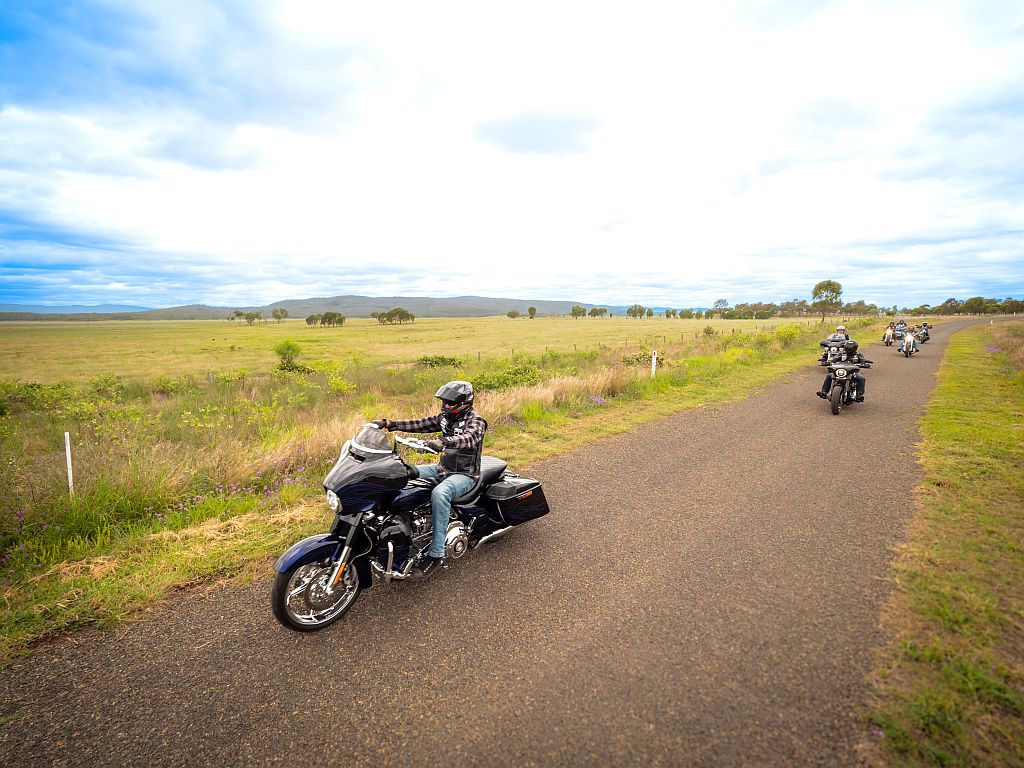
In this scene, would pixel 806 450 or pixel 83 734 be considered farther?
pixel 806 450

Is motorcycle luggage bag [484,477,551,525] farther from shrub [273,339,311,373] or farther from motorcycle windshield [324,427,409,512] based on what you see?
shrub [273,339,311,373]

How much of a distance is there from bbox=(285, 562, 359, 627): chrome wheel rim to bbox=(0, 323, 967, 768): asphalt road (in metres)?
0.16

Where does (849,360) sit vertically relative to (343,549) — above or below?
above

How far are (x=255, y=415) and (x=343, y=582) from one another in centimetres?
760

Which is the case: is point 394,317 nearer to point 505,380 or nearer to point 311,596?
point 505,380

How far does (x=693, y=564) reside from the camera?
4.56 metres

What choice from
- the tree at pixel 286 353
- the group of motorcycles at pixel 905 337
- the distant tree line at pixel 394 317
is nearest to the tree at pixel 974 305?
the group of motorcycles at pixel 905 337

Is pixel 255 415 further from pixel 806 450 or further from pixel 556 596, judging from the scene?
pixel 806 450

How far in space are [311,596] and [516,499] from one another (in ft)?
6.98

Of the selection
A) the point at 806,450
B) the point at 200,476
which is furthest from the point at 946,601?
the point at 200,476

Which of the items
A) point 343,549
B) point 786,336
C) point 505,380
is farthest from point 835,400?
point 786,336

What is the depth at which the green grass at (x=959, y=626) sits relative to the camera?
8.64 feet

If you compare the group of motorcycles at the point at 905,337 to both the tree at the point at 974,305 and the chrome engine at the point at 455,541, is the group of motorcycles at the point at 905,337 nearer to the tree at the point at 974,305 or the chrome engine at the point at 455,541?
the chrome engine at the point at 455,541

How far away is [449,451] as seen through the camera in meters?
4.46
